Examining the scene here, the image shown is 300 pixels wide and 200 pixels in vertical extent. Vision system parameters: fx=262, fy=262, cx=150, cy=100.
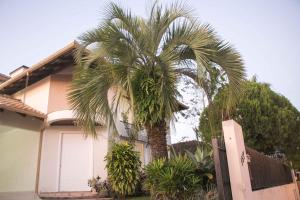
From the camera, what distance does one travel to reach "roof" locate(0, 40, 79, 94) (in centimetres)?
1192

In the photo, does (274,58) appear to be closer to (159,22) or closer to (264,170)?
(264,170)

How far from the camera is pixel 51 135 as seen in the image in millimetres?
12344

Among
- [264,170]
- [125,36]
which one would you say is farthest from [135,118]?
[264,170]

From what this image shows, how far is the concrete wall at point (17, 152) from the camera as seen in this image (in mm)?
9211

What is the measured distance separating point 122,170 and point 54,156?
159 inches

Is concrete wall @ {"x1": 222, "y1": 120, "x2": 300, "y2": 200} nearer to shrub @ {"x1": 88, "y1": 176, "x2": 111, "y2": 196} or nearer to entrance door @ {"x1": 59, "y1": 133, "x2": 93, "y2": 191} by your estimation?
shrub @ {"x1": 88, "y1": 176, "x2": 111, "y2": 196}

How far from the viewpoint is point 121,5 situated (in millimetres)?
7859

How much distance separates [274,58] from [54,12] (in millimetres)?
10381

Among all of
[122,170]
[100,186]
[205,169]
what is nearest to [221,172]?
[205,169]

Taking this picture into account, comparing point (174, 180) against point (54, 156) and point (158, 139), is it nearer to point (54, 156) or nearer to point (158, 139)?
point (158, 139)

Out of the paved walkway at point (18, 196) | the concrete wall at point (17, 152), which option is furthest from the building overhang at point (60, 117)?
the paved walkway at point (18, 196)

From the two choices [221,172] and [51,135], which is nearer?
[221,172]

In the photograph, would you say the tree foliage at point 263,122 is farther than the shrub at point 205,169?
Yes

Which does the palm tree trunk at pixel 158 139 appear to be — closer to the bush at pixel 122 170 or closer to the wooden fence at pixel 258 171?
the wooden fence at pixel 258 171
